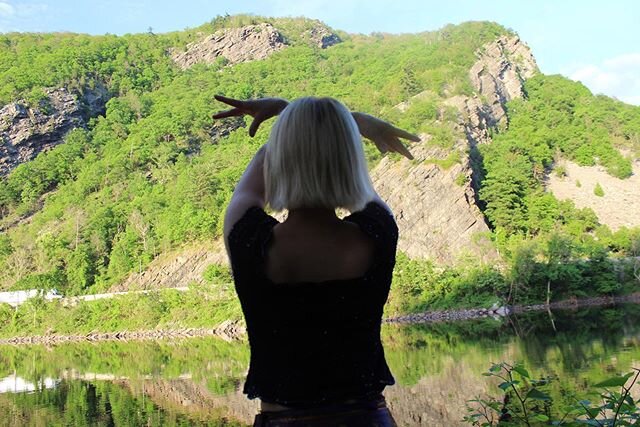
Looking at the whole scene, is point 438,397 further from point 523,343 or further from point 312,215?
point 312,215

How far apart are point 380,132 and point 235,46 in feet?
346

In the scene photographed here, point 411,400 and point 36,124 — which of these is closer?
point 411,400

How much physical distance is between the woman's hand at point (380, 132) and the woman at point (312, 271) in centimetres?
24

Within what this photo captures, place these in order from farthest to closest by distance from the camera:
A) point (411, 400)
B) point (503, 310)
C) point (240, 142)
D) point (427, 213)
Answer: point (240, 142), point (427, 213), point (503, 310), point (411, 400)

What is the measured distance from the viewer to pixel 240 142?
7650cm

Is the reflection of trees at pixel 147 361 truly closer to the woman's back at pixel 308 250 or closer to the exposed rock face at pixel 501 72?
the woman's back at pixel 308 250

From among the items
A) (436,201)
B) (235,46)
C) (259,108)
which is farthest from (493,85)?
(259,108)

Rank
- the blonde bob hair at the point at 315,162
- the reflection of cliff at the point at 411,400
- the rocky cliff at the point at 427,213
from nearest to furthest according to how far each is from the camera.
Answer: the blonde bob hair at the point at 315,162, the reflection of cliff at the point at 411,400, the rocky cliff at the point at 427,213

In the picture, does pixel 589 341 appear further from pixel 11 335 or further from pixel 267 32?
pixel 267 32

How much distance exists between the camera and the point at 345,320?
149 centimetres

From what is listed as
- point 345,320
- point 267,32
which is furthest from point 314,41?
point 345,320

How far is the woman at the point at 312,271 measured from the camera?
4.65 ft

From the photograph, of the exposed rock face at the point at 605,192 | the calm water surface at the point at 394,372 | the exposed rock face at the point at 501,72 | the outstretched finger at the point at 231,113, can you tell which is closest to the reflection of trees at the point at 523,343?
the calm water surface at the point at 394,372

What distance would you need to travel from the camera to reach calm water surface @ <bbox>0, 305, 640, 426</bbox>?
15.0 metres
